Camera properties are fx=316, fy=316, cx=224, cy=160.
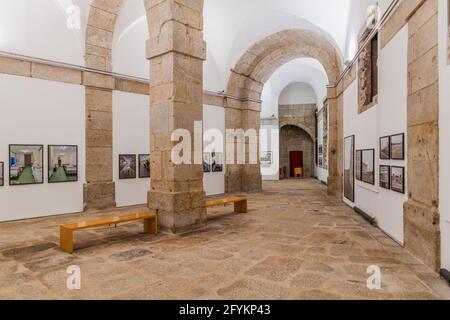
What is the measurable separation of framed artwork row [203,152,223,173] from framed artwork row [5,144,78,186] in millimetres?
4824

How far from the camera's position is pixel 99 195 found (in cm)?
842

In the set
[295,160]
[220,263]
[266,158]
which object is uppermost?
[266,158]

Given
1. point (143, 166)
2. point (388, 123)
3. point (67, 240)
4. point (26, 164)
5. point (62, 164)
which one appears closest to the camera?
point (67, 240)

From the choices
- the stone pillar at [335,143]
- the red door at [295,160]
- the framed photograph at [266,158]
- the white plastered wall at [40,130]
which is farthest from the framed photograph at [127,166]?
the red door at [295,160]

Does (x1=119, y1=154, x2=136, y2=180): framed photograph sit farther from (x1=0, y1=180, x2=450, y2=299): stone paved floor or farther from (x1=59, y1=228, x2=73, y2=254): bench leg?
(x1=59, y1=228, x2=73, y2=254): bench leg

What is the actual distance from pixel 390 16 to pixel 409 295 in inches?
173

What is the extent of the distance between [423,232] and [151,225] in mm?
4198

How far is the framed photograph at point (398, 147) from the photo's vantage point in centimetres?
471

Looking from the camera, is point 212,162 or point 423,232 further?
point 212,162

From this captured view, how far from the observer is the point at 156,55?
18.9ft

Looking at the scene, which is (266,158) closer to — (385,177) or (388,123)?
(385,177)

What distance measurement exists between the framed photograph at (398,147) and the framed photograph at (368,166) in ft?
3.73

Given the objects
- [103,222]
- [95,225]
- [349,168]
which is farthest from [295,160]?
[95,225]
